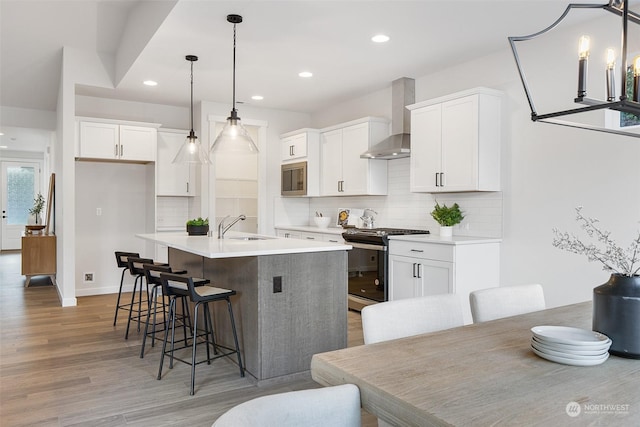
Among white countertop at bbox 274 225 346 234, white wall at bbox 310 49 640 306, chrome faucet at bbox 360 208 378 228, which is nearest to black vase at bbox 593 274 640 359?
white wall at bbox 310 49 640 306

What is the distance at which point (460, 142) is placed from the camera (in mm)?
4324

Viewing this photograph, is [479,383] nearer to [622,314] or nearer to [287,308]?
[622,314]

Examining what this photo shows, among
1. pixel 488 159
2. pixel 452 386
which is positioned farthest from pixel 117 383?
pixel 488 159

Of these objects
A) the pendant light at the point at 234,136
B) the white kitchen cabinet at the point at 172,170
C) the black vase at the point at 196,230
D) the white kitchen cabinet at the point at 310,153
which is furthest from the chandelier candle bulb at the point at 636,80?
the white kitchen cabinet at the point at 172,170

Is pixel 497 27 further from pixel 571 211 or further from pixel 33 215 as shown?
pixel 33 215

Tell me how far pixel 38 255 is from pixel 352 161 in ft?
16.1

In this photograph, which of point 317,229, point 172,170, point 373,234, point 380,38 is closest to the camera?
point 380,38

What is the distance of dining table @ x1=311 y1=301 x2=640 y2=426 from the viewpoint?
951 mm

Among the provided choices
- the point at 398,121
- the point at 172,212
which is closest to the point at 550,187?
the point at 398,121

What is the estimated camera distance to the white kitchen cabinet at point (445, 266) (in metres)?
4.05

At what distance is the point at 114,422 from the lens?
250 cm

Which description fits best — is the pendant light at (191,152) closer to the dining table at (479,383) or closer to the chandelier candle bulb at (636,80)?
the dining table at (479,383)

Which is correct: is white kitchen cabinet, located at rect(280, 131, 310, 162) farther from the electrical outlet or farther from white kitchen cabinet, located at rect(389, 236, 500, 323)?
the electrical outlet

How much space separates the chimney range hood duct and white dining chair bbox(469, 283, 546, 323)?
3113 mm
